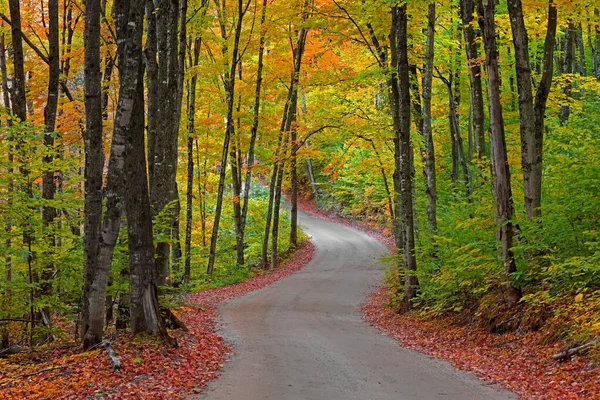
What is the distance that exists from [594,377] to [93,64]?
9.00 metres

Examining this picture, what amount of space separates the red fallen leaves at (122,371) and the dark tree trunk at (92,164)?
52cm

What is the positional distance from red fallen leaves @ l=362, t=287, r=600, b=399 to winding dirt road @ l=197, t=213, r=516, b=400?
1.29ft

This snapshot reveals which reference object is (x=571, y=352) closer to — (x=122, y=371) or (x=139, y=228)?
(x=122, y=371)

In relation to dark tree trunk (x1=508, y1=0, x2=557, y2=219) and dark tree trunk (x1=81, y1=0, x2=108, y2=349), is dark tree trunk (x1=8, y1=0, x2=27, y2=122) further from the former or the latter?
dark tree trunk (x1=508, y1=0, x2=557, y2=219)

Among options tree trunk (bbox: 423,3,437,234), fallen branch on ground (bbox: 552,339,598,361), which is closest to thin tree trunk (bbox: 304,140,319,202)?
tree trunk (bbox: 423,3,437,234)

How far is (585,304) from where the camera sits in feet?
28.8

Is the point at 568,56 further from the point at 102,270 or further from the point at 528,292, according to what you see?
the point at 102,270

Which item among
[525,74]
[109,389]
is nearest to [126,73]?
[109,389]

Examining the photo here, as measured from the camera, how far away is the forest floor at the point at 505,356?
23.7 ft

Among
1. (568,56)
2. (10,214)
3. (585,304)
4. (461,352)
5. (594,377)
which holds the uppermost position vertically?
(568,56)

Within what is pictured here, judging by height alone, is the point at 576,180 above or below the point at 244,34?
below

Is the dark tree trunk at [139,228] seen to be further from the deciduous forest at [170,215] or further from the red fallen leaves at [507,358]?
the red fallen leaves at [507,358]

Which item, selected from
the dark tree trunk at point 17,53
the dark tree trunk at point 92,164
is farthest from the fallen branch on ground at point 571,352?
the dark tree trunk at point 17,53

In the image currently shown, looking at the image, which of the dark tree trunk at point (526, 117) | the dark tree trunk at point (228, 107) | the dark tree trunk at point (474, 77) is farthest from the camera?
the dark tree trunk at point (228, 107)
